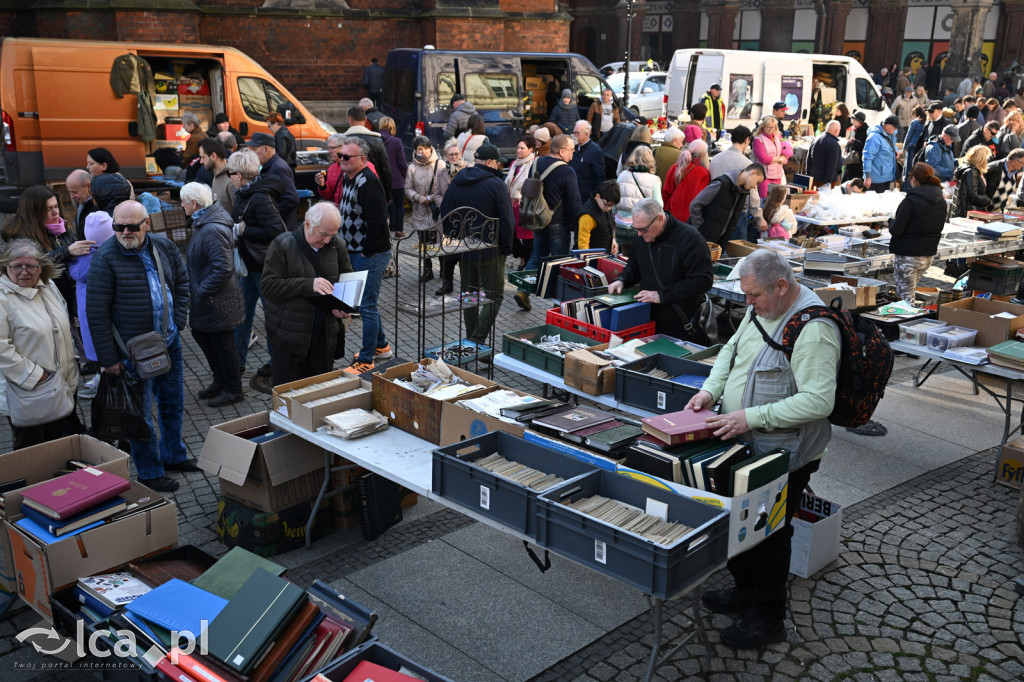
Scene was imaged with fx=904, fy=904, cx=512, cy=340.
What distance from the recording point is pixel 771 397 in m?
4.29

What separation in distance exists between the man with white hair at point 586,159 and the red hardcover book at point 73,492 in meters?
7.63

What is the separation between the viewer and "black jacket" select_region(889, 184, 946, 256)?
29.4 ft

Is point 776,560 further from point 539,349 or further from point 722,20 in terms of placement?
point 722,20

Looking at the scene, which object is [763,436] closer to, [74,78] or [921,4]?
[74,78]

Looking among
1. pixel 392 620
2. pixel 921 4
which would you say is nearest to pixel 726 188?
pixel 392 620

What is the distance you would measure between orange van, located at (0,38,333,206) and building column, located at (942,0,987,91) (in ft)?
88.0

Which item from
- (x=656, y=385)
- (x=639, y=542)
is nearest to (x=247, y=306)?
(x=656, y=385)

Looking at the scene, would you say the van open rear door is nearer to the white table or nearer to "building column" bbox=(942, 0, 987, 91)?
the white table

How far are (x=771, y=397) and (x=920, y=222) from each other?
574 cm

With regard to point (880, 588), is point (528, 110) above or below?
above

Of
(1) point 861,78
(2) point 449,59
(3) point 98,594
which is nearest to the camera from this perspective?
(3) point 98,594

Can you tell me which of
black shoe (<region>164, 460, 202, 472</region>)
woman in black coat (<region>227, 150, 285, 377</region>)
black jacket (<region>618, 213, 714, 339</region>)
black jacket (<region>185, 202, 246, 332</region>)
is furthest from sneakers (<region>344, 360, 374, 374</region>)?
black jacket (<region>618, 213, 714, 339</region>)

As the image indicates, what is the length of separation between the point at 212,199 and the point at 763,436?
15.9ft

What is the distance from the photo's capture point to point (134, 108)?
13508 millimetres
